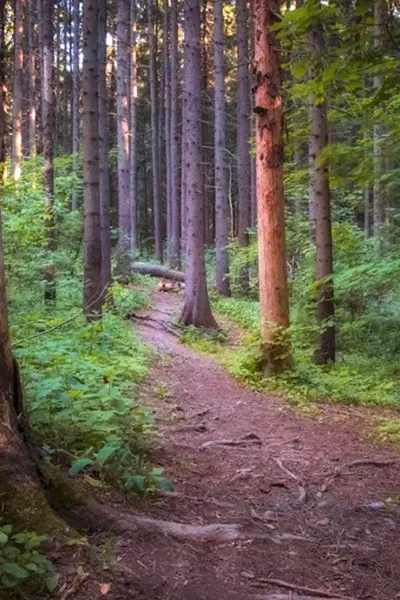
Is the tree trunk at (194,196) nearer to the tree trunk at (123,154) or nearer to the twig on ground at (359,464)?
the tree trunk at (123,154)

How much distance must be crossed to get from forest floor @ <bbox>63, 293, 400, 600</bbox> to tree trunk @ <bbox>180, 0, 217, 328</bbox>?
232 inches

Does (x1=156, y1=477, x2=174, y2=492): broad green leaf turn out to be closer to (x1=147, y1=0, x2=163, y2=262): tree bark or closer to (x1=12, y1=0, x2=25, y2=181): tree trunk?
(x1=12, y1=0, x2=25, y2=181): tree trunk

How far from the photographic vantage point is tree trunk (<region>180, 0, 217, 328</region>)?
13867 mm

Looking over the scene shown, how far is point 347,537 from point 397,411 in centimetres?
433

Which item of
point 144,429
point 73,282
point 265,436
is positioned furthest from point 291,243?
point 144,429

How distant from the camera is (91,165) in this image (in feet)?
36.5

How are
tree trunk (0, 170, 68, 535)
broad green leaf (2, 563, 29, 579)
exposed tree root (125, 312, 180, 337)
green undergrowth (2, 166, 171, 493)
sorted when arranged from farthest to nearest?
exposed tree root (125, 312, 180, 337) < green undergrowth (2, 166, 171, 493) < tree trunk (0, 170, 68, 535) < broad green leaf (2, 563, 29, 579)

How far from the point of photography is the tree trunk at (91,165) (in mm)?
11031

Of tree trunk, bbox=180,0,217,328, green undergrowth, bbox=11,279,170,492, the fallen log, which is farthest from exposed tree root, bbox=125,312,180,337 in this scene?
the fallen log

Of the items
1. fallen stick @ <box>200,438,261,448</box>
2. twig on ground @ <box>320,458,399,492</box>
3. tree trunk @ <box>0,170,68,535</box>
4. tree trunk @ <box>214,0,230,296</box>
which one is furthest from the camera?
tree trunk @ <box>214,0,230,296</box>

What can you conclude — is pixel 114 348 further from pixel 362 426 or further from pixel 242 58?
pixel 242 58

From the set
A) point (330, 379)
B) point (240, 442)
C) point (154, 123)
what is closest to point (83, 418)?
point (240, 442)

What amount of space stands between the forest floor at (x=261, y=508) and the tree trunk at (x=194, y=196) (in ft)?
19.3

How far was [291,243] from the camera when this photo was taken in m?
15.7
